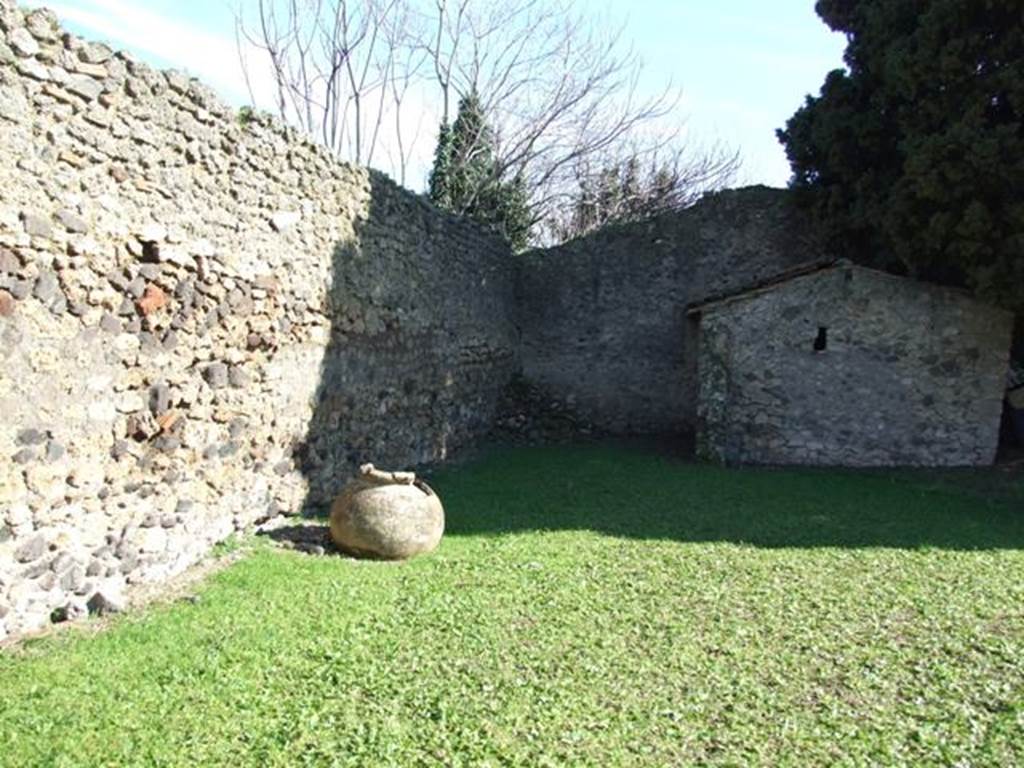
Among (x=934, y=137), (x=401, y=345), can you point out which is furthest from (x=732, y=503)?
(x=934, y=137)

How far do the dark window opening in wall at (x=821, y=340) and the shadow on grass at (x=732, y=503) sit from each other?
177cm

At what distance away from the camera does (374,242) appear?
9328 mm

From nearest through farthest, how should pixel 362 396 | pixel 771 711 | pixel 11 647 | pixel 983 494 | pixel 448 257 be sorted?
pixel 771 711
pixel 11 647
pixel 362 396
pixel 983 494
pixel 448 257

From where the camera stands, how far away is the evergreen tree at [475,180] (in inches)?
882

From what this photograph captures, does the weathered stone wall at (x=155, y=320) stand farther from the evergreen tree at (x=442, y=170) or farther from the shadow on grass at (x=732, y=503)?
the evergreen tree at (x=442, y=170)

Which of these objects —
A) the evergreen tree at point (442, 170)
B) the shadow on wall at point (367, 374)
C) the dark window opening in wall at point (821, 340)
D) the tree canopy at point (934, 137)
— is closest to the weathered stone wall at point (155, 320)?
the shadow on wall at point (367, 374)

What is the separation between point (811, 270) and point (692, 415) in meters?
3.71

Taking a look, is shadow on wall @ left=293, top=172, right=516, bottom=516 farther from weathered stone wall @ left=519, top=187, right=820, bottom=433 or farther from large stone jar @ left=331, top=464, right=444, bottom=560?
weathered stone wall @ left=519, top=187, right=820, bottom=433

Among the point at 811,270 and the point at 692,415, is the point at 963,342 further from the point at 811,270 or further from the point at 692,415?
the point at 692,415

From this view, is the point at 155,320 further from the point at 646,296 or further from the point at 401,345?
the point at 646,296

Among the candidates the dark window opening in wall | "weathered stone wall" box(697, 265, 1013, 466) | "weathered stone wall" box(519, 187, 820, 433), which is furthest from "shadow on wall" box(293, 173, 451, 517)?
the dark window opening in wall

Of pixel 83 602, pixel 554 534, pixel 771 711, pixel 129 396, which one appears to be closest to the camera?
pixel 771 711

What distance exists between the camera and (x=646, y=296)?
1510cm

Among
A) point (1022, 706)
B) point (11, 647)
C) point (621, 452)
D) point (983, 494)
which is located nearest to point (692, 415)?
point (621, 452)
